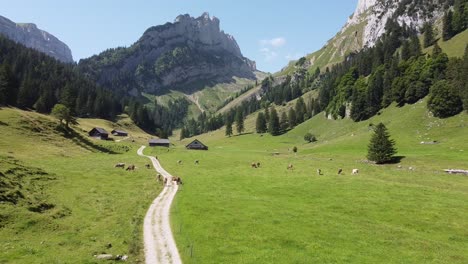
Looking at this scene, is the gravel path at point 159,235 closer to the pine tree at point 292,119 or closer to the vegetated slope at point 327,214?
the vegetated slope at point 327,214

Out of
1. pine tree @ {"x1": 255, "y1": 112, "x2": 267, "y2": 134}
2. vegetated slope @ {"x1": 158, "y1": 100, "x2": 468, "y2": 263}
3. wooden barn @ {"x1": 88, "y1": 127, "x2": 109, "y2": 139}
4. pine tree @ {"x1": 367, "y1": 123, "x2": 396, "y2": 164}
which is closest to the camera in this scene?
vegetated slope @ {"x1": 158, "y1": 100, "x2": 468, "y2": 263}

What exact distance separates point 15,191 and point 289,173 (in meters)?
43.9

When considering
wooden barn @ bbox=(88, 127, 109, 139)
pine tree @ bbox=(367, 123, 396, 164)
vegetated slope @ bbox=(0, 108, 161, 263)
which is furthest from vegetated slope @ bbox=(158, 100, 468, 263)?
wooden barn @ bbox=(88, 127, 109, 139)

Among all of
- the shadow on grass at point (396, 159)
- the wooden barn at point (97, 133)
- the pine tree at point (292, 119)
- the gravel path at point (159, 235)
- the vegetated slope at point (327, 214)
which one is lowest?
the gravel path at point (159, 235)

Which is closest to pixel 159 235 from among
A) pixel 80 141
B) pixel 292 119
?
pixel 80 141

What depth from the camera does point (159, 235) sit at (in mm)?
28016

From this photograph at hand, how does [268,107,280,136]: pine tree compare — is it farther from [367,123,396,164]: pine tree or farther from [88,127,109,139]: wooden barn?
[367,123,396,164]: pine tree

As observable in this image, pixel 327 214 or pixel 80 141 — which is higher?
pixel 80 141

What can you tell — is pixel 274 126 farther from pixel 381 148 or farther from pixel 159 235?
pixel 159 235

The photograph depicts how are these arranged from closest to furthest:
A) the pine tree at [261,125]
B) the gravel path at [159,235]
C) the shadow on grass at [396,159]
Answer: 1. the gravel path at [159,235]
2. the shadow on grass at [396,159]
3. the pine tree at [261,125]

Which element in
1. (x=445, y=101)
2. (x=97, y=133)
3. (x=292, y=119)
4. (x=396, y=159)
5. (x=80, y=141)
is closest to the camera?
(x=396, y=159)

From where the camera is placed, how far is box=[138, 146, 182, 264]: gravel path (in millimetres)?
23031

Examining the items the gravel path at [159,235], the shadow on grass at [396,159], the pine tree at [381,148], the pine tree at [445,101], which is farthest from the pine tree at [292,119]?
the gravel path at [159,235]

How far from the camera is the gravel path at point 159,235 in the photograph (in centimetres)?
Answer: 2303
